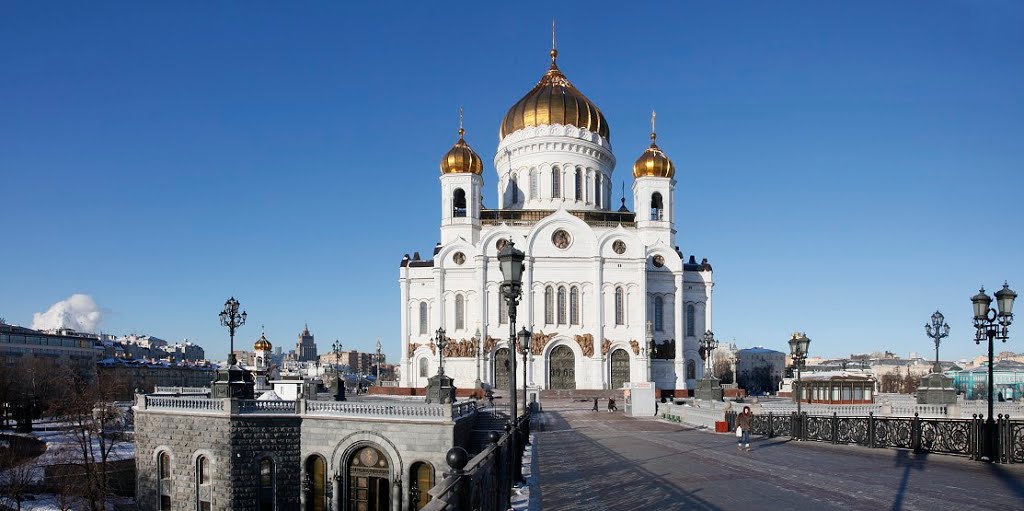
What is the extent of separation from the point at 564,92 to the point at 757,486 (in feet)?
169

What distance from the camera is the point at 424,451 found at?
27.8 m

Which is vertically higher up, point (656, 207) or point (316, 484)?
point (656, 207)

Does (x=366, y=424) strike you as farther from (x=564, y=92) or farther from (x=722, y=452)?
(x=564, y=92)

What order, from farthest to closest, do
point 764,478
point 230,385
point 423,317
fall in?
point 423,317 → point 230,385 → point 764,478

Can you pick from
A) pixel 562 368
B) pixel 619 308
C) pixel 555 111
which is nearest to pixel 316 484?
pixel 562 368

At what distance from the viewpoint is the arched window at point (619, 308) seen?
174ft

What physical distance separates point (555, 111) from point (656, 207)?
1063 cm

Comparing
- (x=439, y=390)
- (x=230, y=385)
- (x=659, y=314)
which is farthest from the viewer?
(x=659, y=314)

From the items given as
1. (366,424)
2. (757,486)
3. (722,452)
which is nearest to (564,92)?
(366,424)

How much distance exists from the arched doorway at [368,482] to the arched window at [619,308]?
27.1 m

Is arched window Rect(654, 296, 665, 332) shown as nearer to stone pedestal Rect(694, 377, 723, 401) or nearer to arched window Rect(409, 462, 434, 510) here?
stone pedestal Rect(694, 377, 723, 401)

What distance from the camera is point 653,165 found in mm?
56344

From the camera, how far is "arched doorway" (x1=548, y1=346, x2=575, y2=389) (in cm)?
5203

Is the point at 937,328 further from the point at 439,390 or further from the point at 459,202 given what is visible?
the point at 459,202
